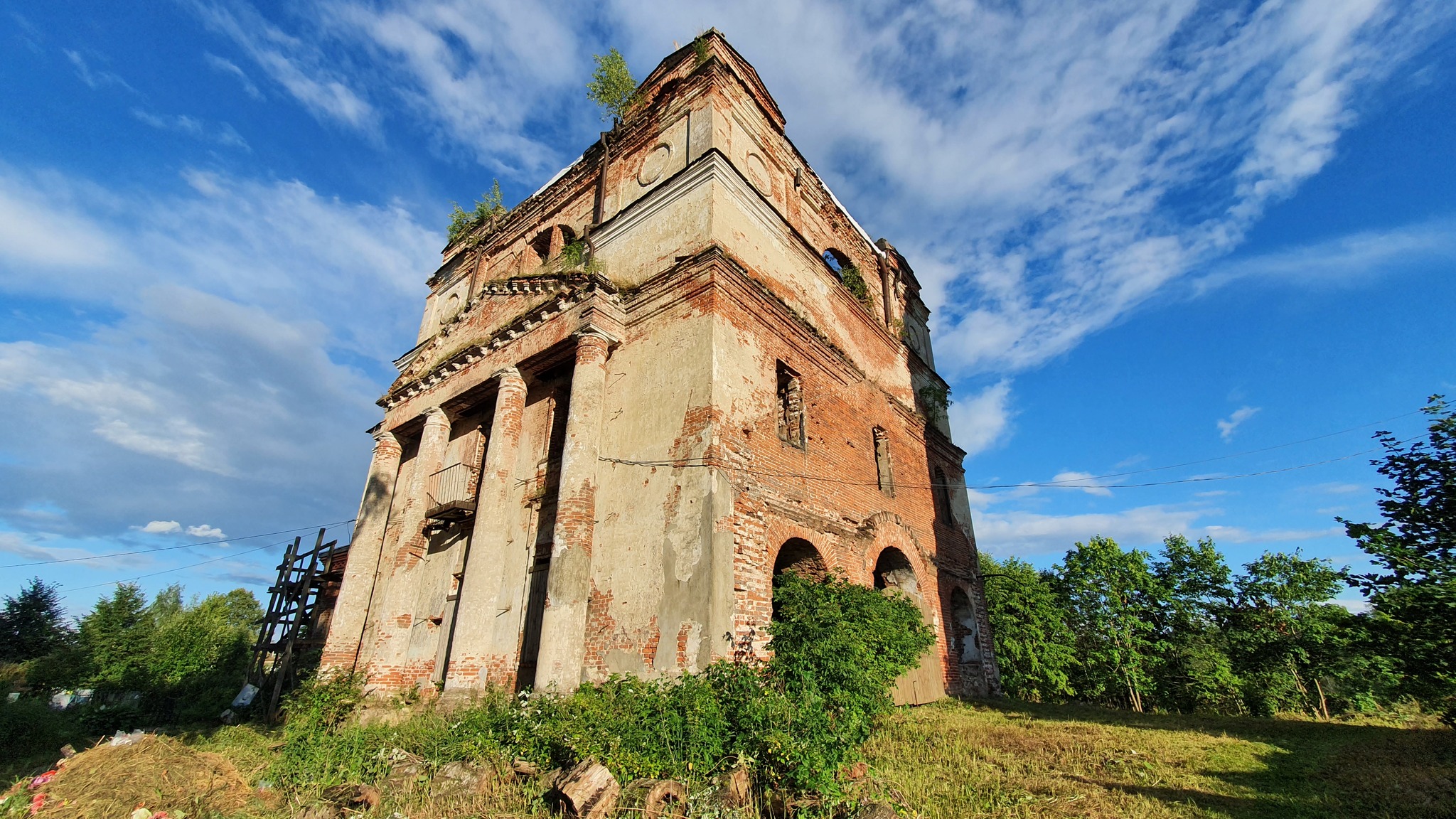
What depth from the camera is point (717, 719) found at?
19.1 ft

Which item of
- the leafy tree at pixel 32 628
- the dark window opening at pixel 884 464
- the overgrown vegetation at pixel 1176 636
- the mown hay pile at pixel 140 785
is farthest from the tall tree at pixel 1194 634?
the leafy tree at pixel 32 628

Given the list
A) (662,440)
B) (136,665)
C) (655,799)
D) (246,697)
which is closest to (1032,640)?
(662,440)

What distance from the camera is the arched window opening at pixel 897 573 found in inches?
503

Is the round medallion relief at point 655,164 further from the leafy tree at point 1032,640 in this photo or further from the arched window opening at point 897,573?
the leafy tree at point 1032,640

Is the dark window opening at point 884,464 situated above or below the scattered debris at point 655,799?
above

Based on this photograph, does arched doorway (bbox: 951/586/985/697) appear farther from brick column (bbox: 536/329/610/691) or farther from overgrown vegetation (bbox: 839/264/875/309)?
brick column (bbox: 536/329/610/691)

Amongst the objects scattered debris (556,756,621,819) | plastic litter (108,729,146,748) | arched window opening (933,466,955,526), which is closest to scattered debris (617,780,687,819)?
scattered debris (556,756,621,819)

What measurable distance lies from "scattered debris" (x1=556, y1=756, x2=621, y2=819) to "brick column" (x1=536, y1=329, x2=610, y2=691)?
124 inches

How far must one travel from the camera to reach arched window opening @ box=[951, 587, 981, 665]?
14.9m

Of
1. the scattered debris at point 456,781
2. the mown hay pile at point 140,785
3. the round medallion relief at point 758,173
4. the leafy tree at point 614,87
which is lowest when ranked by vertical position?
the mown hay pile at point 140,785

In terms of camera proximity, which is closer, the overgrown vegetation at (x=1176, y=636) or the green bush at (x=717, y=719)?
Result: the green bush at (x=717, y=719)

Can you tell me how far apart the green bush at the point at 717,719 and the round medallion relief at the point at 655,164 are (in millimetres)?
8851

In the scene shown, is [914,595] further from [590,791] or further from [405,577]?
[405,577]

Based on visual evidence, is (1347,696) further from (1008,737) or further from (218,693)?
(218,693)
